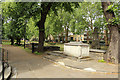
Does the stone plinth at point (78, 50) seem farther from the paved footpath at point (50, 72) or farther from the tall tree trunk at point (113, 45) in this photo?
the paved footpath at point (50, 72)

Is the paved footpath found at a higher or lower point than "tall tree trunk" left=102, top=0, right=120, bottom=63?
lower

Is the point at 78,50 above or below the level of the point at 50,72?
above

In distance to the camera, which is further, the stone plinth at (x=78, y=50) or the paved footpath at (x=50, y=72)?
the stone plinth at (x=78, y=50)

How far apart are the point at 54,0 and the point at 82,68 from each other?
1028cm

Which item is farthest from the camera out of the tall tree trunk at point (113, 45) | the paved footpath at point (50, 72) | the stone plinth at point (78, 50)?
the stone plinth at point (78, 50)

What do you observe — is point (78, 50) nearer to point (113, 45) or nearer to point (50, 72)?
point (113, 45)

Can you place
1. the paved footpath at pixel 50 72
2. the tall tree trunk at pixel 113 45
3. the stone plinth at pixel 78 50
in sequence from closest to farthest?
the paved footpath at pixel 50 72
the tall tree trunk at pixel 113 45
the stone plinth at pixel 78 50

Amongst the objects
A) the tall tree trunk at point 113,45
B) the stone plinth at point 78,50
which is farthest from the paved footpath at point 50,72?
the tall tree trunk at point 113,45

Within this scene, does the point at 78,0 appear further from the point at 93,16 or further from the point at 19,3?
the point at 93,16

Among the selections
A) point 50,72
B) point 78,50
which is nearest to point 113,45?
point 78,50

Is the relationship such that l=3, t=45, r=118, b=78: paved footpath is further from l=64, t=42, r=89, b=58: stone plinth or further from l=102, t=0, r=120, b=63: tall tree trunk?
l=102, t=0, r=120, b=63: tall tree trunk

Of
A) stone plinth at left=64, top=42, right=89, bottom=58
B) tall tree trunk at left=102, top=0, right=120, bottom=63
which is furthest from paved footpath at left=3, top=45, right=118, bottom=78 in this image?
tall tree trunk at left=102, top=0, right=120, bottom=63

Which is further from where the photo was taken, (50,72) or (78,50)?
(78,50)

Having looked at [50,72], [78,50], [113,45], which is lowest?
[50,72]
